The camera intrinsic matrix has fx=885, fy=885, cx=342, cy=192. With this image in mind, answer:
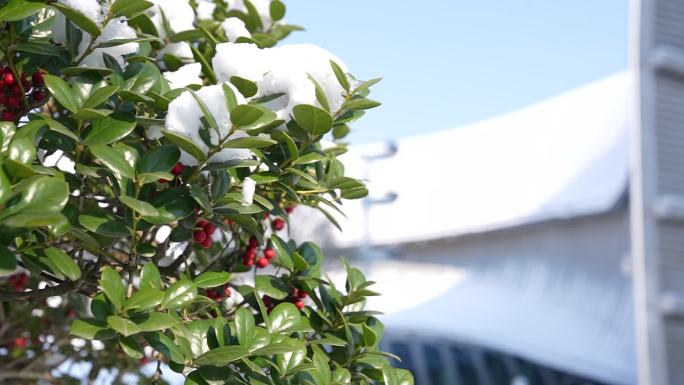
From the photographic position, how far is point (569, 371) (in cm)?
1464

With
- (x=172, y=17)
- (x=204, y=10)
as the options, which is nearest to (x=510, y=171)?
(x=204, y=10)

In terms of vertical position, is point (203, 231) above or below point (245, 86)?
below

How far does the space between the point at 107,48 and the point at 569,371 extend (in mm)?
14484

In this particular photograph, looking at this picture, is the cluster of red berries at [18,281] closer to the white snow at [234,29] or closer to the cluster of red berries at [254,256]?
the cluster of red berries at [254,256]

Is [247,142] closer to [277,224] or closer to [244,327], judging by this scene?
[244,327]

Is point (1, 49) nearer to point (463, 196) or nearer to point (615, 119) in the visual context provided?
point (615, 119)

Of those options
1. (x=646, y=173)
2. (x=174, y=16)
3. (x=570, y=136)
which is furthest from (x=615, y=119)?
(x=174, y=16)

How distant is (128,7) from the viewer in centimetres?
102

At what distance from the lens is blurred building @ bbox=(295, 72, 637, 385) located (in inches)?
592

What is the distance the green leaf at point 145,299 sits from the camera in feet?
3.05

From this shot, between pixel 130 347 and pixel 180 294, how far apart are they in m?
0.10

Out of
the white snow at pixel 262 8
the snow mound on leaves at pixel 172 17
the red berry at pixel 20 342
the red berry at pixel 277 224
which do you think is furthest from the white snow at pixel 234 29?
the red berry at pixel 20 342

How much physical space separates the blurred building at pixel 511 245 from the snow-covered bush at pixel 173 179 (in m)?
9.83

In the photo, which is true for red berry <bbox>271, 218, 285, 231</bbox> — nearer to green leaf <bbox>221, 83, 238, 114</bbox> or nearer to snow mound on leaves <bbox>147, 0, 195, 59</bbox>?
snow mound on leaves <bbox>147, 0, 195, 59</bbox>
